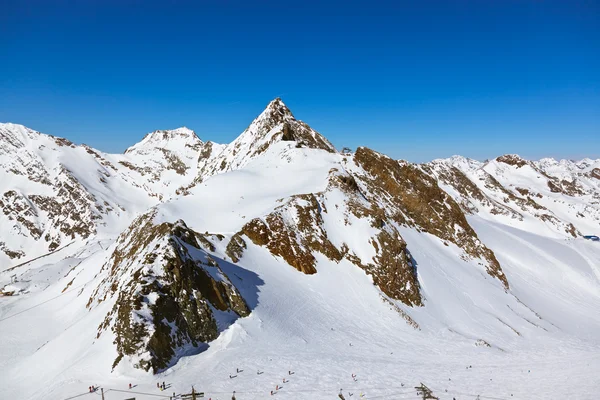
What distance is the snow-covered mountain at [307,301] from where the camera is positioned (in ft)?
74.0

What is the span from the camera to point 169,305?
932 inches

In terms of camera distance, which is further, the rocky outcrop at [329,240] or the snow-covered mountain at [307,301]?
the rocky outcrop at [329,240]

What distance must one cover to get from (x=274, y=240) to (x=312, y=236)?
5968 mm

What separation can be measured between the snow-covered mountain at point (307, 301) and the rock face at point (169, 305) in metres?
→ 0.12

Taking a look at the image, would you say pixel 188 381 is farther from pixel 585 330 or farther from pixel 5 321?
pixel 585 330

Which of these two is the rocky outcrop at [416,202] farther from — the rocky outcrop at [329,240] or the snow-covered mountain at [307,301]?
the rocky outcrop at [329,240]

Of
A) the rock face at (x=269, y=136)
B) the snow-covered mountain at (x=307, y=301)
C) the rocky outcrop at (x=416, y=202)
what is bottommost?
the snow-covered mountain at (x=307, y=301)

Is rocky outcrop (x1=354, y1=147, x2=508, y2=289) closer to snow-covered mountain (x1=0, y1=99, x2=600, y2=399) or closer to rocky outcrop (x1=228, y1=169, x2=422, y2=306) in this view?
snow-covered mountain (x1=0, y1=99, x2=600, y2=399)

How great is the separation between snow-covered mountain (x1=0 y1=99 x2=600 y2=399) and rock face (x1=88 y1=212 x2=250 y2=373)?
0.41ft

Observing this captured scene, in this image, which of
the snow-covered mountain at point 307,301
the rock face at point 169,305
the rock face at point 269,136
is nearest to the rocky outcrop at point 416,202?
the snow-covered mountain at point 307,301

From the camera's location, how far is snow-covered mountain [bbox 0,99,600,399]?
888 inches

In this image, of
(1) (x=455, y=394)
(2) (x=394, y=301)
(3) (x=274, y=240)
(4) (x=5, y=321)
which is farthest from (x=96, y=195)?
(1) (x=455, y=394)

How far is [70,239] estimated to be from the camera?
527ft

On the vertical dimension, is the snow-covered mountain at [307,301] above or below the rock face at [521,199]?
below
